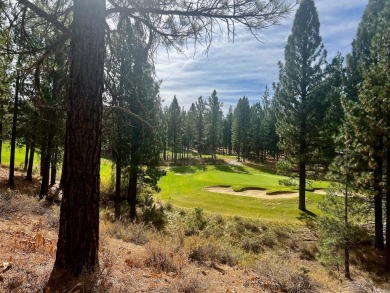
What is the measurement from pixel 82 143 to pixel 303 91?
2044 centimetres

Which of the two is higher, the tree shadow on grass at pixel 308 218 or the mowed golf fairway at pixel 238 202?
the mowed golf fairway at pixel 238 202

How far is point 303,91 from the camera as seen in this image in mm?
21328

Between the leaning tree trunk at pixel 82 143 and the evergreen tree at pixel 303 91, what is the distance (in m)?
18.7

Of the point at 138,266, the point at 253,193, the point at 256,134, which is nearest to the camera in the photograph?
the point at 138,266

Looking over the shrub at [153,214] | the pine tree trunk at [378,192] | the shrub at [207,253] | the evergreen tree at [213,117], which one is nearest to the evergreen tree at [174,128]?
the evergreen tree at [213,117]

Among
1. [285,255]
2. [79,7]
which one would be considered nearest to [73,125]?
[79,7]

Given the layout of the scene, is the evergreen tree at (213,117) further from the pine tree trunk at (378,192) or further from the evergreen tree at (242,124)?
the pine tree trunk at (378,192)

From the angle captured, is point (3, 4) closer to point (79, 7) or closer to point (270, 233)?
point (79, 7)

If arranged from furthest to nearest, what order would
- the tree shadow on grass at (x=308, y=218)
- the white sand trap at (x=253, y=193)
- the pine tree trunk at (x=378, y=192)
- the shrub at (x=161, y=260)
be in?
the white sand trap at (x=253, y=193)
the tree shadow on grass at (x=308, y=218)
the pine tree trunk at (x=378, y=192)
the shrub at (x=161, y=260)

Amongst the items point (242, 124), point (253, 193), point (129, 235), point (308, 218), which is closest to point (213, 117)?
point (242, 124)

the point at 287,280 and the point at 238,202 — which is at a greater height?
the point at 287,280

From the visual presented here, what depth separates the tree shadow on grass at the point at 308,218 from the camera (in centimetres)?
1700

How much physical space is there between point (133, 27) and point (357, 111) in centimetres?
1318

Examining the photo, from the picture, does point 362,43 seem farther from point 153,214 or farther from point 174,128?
point 174,128
